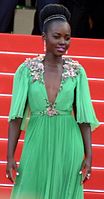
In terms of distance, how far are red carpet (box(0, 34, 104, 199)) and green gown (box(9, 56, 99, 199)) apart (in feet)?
7.41

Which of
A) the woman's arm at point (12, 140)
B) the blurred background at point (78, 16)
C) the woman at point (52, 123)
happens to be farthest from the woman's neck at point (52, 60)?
the blurred background at point (78, 16)

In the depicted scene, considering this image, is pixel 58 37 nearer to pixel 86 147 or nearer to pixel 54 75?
pixel 54 75

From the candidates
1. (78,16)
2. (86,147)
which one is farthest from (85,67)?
(86,147)

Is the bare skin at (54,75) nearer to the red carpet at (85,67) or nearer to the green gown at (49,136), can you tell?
the green gown at (49,136)

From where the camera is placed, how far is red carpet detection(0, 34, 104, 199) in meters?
6.71

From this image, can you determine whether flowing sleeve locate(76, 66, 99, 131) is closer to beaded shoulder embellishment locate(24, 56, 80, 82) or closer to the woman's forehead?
beaded shoulder embellishment locate(24, 56, 80, 82)

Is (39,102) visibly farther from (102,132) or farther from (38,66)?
(102,132)

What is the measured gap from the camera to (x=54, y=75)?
4422 millimetres

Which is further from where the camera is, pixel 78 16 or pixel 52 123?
pixel 78 16

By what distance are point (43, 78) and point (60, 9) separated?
44cm

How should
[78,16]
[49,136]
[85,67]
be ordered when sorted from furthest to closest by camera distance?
[78,16], [85,67], [49,136]

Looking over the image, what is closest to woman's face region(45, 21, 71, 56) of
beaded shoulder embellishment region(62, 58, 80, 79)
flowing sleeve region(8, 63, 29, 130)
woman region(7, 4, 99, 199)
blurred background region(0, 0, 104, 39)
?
woman region(7, 4, 99, 199)

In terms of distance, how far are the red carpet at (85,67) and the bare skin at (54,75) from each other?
7.32 feet

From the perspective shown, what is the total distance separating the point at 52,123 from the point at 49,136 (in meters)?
0.08
